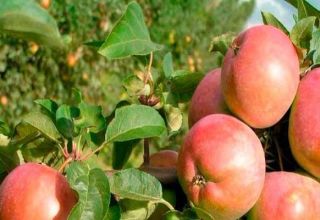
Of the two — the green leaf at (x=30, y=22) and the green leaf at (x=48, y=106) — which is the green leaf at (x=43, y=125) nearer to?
the green leaf at (x=48, y=106)

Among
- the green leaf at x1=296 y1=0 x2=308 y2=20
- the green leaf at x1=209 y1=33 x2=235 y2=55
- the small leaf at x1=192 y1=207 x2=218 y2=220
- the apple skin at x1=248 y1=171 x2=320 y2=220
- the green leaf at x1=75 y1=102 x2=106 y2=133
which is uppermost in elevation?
the green leaf at x1=296 y1=0 x2=308 y2=20

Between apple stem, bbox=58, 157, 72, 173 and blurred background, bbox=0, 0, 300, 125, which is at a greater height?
apple stem, bbox=58, 157, 72, 173

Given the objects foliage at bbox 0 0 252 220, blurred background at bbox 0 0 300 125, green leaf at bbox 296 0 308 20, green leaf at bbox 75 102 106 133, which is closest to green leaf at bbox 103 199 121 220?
foliage at bbox 0 0 252 220

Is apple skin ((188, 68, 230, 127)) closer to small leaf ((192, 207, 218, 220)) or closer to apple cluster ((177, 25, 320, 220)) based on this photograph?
apple cluster ((177, 25, 320, 220))

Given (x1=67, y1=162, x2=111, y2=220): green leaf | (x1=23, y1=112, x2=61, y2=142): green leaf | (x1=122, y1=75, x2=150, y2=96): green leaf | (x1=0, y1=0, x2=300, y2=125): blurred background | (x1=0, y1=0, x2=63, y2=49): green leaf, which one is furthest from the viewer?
(x1=0, y1=0, x2=300, y2=125): blurred background

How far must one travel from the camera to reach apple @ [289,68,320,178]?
76cm

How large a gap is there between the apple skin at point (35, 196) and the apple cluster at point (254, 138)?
0.41ft

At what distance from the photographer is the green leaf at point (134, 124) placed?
2.56ft

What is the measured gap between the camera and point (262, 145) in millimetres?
807

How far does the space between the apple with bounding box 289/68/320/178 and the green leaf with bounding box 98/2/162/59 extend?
0.17 meters

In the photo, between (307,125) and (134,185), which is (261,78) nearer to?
(307,125)

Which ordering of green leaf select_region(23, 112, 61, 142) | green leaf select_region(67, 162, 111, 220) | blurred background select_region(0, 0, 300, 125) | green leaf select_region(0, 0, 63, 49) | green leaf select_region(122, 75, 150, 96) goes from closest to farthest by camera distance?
green leaf select_region(0, 0, 63, 49) < green leaf select_region(67, 162, 111, 220) < green leaf select_region(23, 112, 61, 142) < green leaf select_region(122, 75, 150, 96) < blurred background select_region(0, 0, 300, 125)

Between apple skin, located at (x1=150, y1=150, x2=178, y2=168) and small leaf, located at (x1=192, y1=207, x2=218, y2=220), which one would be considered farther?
apple skin, located at (x1=150, y1=150, x2=178, y2=168)

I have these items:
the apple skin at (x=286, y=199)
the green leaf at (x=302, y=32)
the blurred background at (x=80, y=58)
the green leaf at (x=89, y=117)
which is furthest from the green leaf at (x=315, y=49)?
the blurred background at (x=80, y=58)
